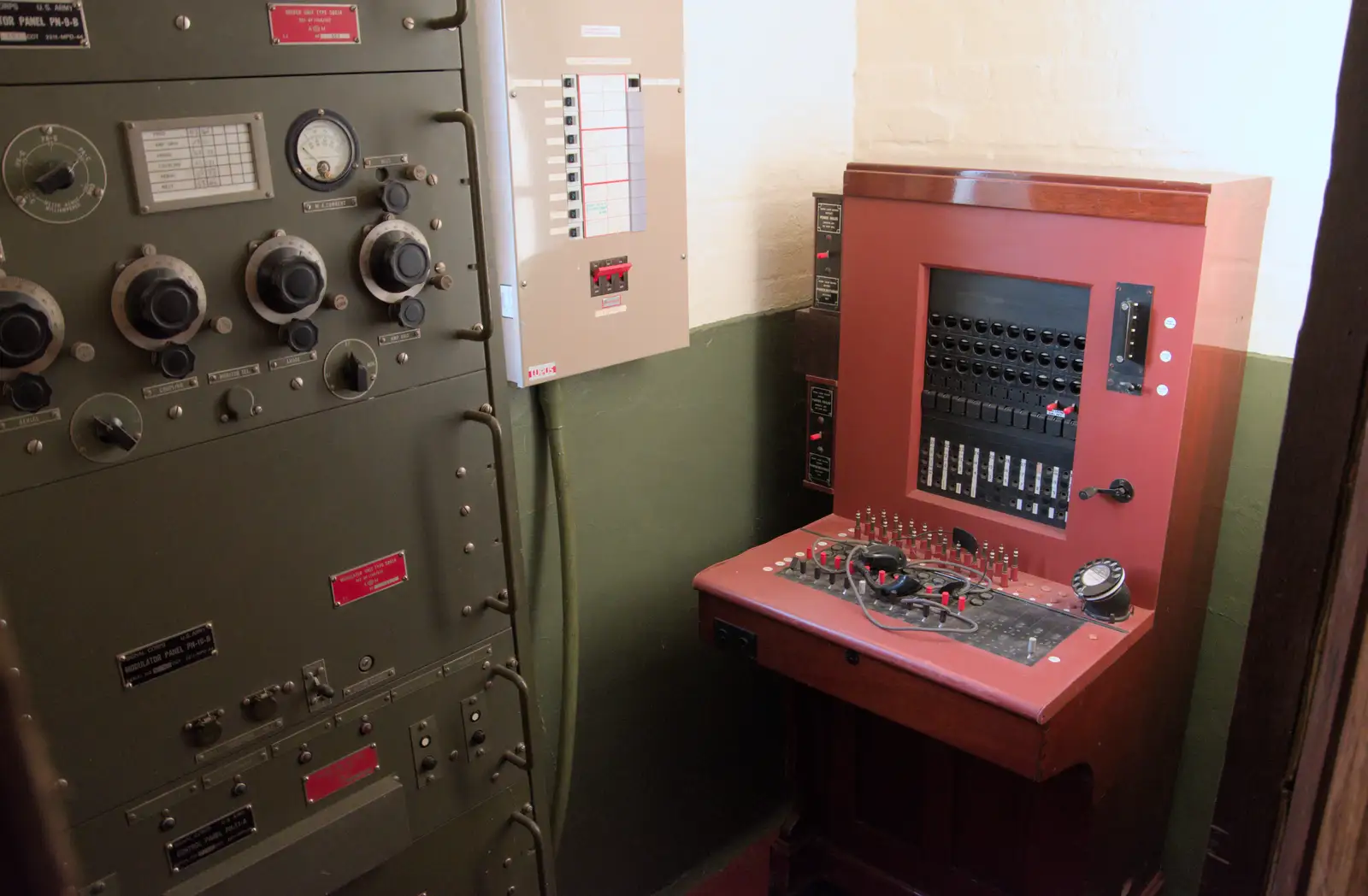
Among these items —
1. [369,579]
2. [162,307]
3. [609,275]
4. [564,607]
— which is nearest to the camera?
[162,307]

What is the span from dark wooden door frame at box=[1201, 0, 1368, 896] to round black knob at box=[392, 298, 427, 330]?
1.09 metres

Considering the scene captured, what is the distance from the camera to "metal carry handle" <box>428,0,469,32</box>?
1.36 m

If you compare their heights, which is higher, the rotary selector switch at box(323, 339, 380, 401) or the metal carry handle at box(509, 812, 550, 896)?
the rotary selector switch at box(323, 339, 380, 401)

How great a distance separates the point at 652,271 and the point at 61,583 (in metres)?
1.16

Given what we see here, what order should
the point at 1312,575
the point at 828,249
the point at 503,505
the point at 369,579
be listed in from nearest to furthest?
1. the point at 1312,575
2. the point at 369,579
3. the point at 503,505
4. the point at 828,249

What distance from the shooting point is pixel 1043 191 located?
1805mm

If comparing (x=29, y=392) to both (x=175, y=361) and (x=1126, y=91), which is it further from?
(x=1126, y=91)

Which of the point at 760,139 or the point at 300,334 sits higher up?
the point at 760,139

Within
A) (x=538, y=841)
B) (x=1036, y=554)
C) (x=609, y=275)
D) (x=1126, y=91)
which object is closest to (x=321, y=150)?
(x=609, y=275)

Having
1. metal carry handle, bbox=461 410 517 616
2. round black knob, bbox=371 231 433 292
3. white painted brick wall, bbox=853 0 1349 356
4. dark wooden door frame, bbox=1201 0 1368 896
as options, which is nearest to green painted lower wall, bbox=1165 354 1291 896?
white painted brick wall, bbox=853 0 1349 356

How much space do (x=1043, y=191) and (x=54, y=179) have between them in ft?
4.84

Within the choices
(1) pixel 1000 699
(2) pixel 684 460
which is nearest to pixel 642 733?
(2) pixel 684 460

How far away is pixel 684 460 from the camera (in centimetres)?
233

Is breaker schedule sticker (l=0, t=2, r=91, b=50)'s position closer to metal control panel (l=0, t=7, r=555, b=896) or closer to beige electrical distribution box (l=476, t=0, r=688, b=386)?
metal control panel (l=0, t=7, r=555, b=896)
